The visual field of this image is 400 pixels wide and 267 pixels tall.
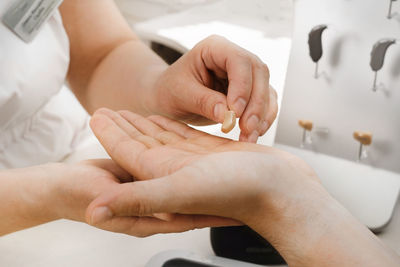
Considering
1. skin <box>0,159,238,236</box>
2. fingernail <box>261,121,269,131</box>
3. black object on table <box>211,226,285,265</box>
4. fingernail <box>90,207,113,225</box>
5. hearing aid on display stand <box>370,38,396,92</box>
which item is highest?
hearing aid on display stand <box>370,38,396,92</box>

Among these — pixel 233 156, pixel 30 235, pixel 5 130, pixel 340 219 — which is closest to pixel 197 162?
pixel 233 156

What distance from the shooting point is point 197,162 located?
346mm

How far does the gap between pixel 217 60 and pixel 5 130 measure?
12.9 inches

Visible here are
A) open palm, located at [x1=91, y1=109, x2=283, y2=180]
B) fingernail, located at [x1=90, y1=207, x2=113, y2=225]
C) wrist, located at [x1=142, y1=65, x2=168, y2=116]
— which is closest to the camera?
fingernail, located at [x1=90, y1=207, x2=113, y2=225]

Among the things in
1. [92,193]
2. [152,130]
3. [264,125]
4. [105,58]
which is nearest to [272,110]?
[264,125]

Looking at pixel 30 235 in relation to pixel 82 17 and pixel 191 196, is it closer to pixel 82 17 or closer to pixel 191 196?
pixel 191 196

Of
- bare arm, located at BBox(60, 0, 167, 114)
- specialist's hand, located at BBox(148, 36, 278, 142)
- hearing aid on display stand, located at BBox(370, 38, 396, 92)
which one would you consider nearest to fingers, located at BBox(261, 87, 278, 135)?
specialist's hand, located at BBox(148, 36, 278, 142)

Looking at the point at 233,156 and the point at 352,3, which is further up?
the point at 352,3

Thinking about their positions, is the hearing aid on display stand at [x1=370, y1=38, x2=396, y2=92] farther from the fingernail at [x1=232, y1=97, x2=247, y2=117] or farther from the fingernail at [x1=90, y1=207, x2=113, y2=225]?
the fingernail at [x1=90, y1=207, x2=113, y2=225]

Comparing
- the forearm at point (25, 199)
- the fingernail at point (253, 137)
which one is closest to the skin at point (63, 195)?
the forearm at point (25, 199)

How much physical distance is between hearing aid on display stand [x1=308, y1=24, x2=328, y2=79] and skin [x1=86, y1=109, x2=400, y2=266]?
128 millimetres

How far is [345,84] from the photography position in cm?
48

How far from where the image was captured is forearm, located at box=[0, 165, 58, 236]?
1.38 feet

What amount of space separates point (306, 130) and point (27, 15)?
1.14 ft
